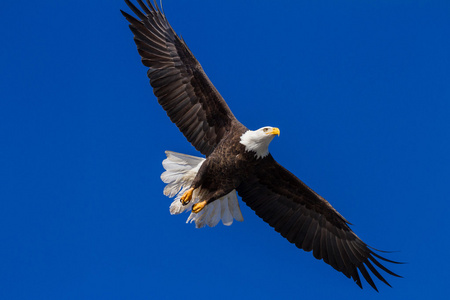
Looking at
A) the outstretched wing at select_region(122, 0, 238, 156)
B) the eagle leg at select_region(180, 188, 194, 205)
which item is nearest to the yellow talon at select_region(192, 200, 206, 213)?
the eagle leg at select_region(180, 188, 194, 205)

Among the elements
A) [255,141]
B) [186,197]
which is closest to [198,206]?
[186,197]

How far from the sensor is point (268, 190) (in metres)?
10.8

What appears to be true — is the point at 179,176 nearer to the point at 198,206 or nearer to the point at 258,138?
the point at 198,206

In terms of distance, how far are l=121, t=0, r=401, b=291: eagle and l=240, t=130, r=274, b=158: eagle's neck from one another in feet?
0.04

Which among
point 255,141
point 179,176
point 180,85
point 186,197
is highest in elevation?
point 180,85

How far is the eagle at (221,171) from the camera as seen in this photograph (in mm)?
10094

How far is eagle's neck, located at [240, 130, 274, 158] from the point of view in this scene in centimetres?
987

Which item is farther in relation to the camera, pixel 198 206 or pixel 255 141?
pixel 198 206

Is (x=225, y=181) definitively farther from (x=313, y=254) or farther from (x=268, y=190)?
(x=313, y=254)

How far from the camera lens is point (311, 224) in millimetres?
11055

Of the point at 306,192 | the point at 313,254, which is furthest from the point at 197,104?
the point at 313,254

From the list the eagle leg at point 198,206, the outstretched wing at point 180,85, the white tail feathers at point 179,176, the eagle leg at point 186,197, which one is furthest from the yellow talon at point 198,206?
the outstretched wing at point 180,85

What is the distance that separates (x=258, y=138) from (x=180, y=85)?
1.24 m

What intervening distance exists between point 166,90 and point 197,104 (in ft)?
1.39
